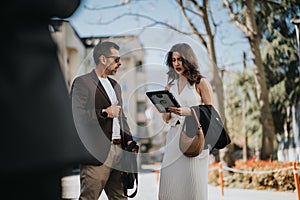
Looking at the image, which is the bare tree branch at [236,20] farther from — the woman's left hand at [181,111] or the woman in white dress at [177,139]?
the woman's left hand at [181,111]

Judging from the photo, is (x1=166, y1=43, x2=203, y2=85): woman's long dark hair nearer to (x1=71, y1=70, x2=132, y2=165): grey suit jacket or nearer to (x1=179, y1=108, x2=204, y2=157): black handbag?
(x1=179, y1=108, x2=204, y2=157): black handbag

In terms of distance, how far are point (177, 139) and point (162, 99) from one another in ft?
0.91

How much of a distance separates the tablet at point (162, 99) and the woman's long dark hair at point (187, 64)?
197 millimetres

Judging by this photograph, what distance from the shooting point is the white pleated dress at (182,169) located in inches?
96.1

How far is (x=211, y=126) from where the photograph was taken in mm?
2393

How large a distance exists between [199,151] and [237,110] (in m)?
8.61

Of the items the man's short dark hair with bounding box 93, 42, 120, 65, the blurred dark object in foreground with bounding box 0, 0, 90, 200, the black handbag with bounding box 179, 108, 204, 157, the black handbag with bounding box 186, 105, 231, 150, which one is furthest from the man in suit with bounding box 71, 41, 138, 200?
the blurred dark object in foreground with bounding box 0, 0, 90, 200

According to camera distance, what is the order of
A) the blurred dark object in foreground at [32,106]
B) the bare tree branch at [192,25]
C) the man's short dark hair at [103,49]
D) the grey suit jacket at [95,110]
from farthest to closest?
the bare tree branch at [192,25] < the man's short dark hair at [103,49] < the grey suit jacket at [95,110] < the blurred dark object in foreground at [32,106]

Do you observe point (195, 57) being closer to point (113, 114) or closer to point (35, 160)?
point (113, 114)

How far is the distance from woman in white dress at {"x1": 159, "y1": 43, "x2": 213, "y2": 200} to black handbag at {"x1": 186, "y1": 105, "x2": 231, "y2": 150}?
0.05 metres

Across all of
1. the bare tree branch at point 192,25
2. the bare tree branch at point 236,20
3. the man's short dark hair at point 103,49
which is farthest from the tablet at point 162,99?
the bare tree branch at point 236,20

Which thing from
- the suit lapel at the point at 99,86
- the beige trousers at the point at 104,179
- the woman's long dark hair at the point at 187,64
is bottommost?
the beige trousers at the point at 104,179

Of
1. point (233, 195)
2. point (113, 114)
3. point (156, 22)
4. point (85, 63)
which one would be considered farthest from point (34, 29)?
point (156, 22)

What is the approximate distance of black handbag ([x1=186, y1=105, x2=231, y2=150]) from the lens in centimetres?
237
